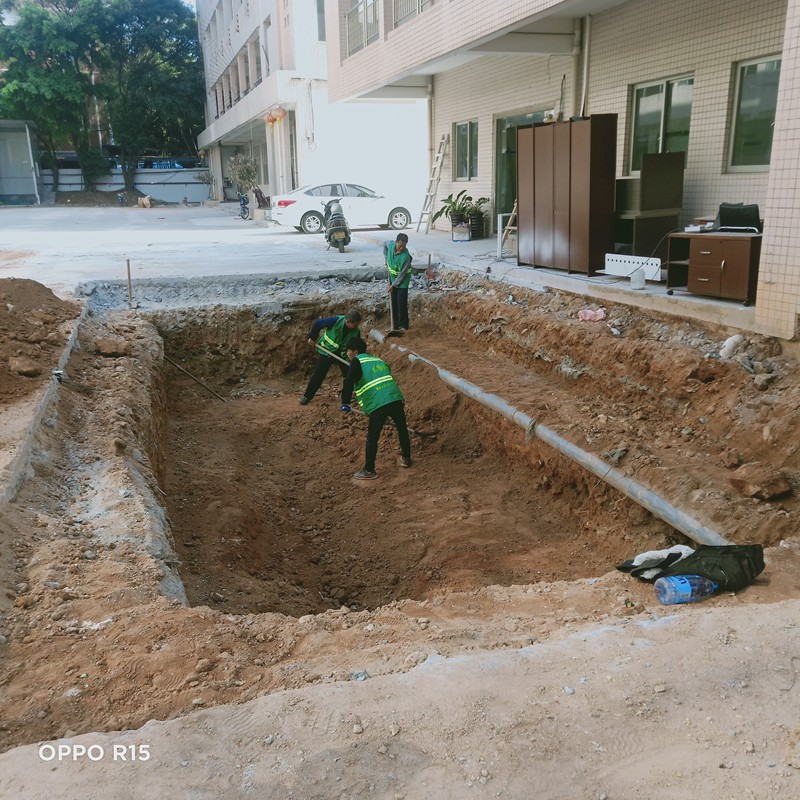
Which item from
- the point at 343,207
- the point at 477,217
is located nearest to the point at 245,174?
the point at 343,207

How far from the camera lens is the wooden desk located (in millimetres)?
7934

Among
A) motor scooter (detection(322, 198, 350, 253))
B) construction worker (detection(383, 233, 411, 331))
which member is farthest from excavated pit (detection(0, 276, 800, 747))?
motor scooter (detection(322, 198, 350, 253))

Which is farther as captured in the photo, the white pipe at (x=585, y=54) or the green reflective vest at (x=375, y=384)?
the white pipe at (x=585, y=54)

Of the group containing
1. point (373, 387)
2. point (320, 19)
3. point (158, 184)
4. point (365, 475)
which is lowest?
point (365, 475)

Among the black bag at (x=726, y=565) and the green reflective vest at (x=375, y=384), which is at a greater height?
the green reflective vest at (x=375, y=384)

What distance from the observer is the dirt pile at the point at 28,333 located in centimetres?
702

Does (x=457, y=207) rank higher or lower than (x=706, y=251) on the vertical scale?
higher

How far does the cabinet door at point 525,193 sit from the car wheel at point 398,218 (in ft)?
37.4

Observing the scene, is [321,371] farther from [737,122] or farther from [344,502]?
[737,122]

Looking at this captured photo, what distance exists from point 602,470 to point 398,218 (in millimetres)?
18059

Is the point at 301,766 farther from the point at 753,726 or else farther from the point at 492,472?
the point at 492,472

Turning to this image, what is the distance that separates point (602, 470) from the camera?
665cm

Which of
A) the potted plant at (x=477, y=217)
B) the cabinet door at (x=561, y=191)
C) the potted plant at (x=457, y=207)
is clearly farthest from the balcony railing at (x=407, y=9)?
the cabinet door at (x=561, y=191)

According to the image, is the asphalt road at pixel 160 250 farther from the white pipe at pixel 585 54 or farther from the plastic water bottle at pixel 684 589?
the plastic water bottle at pixel 684 589
